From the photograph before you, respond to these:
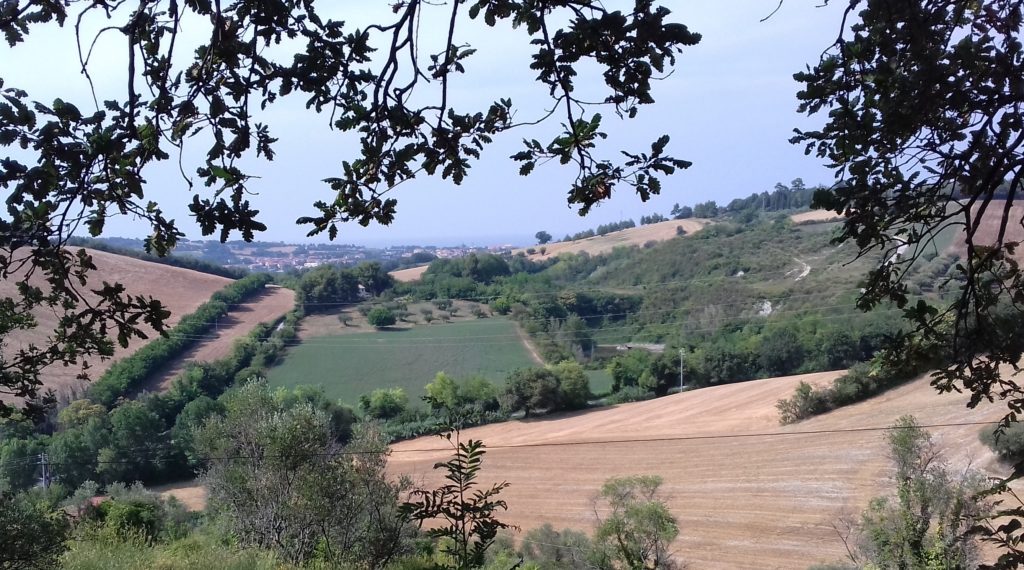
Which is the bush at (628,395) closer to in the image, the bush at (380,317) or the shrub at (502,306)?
the bush at (380,317)

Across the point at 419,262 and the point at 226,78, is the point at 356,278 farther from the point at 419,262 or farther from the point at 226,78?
the point at 226,78

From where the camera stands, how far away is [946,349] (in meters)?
2.02

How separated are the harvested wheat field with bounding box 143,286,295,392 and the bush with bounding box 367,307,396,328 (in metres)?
3.53

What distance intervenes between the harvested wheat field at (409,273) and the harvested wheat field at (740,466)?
2154cm

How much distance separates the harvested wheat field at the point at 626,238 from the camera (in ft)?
174

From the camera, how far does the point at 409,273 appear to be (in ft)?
145

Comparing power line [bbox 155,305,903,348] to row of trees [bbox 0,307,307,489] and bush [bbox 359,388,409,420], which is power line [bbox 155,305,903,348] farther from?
row of trees [bbox 0,307,307,489]

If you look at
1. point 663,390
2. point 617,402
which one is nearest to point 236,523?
point 617,402

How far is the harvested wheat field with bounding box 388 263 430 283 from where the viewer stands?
41312 mm

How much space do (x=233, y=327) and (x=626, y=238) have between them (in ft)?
107

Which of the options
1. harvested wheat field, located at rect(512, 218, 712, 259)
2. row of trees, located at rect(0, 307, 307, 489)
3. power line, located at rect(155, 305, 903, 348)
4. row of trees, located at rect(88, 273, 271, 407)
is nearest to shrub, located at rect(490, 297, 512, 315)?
power line, located at rect(155, 305, 903, 348)

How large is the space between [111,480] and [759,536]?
14664mm

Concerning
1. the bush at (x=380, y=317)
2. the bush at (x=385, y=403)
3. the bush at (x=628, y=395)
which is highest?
the bush at (x=380, y=317)

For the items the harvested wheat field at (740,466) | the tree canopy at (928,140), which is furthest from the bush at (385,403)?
the tree canopy at (928,140)
